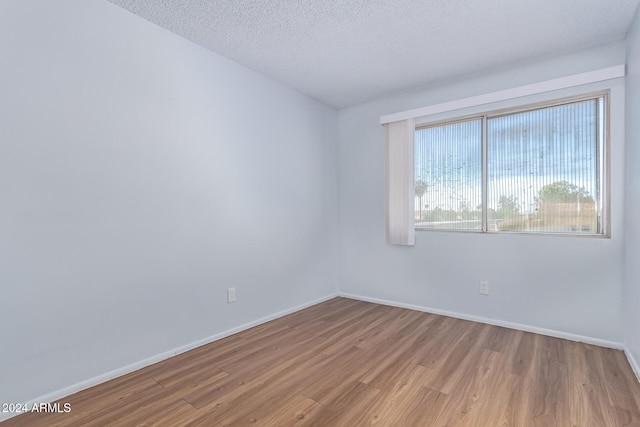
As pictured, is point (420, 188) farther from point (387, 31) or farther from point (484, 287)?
point (387, 31)

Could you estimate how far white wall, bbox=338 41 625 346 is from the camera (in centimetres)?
244

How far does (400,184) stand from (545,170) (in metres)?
1.29

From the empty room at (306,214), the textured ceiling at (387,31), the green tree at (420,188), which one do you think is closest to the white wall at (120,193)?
the empty room at (306,214)

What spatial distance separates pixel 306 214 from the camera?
3576mm

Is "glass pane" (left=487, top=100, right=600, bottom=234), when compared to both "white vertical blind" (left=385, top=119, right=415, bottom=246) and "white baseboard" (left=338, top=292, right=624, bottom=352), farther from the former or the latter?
"white baseboard" (left=338, top=292, right=624, bottom=352)

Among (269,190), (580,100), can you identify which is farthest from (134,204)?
(580,100)

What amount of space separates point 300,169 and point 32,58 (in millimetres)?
2269

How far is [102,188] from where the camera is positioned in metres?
1.97

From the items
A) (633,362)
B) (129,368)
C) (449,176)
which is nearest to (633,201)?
A: (633,362)

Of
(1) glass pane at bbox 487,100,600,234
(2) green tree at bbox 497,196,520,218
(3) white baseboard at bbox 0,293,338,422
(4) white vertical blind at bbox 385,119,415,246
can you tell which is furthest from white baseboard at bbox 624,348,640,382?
(3) white baseboard at bbox 0,293,338,422

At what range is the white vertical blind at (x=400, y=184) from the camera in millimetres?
3383

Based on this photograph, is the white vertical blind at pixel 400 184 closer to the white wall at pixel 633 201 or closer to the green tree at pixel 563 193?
the green tree at pixel 563 193

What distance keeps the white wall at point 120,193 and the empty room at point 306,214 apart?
0.04 feet

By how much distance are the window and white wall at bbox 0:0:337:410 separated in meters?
1.71
